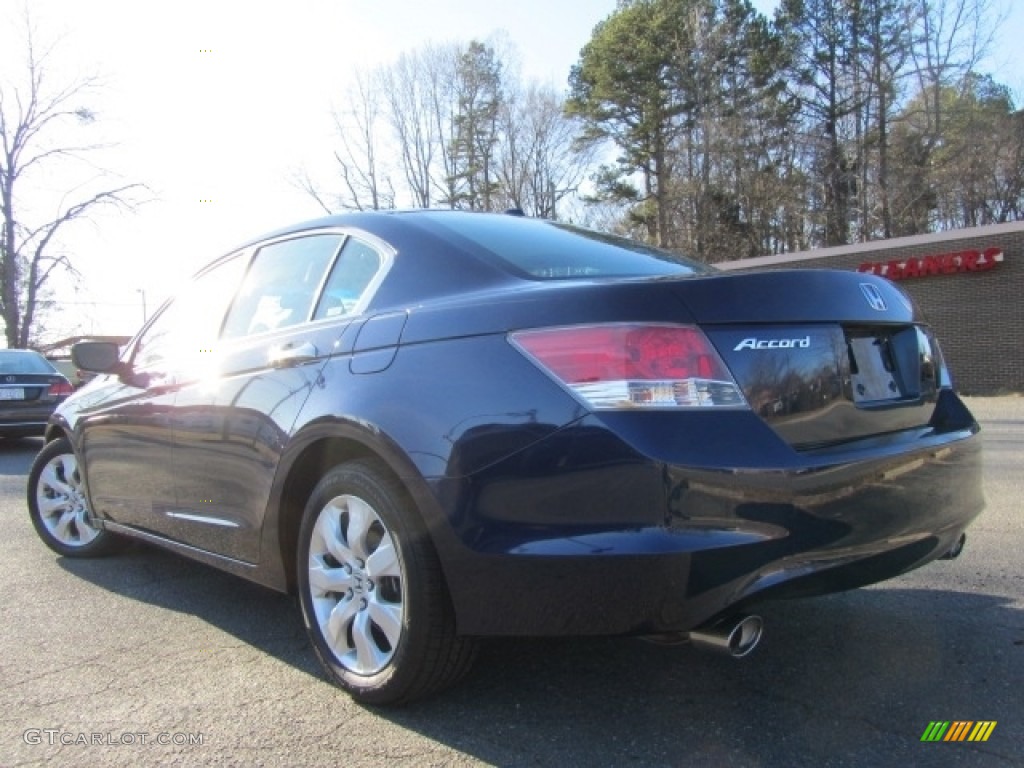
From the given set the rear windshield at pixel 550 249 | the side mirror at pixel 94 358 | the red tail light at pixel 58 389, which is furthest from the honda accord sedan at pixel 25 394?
the rear windshield at pixel 550 249

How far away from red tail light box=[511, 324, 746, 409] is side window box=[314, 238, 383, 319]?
0.99m

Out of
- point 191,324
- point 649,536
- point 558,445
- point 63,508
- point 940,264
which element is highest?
point 940,264

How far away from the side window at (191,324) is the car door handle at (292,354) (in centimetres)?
68

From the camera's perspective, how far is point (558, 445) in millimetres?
2270

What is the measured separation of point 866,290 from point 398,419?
1523 mm

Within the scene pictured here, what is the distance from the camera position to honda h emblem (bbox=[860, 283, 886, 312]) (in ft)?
9.02

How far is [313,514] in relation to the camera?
291 centimetres

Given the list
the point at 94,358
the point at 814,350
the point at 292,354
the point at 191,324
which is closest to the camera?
the point at 814,350

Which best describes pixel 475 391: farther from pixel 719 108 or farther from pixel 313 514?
pixel 719 108

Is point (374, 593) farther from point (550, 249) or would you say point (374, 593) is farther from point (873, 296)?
point (873, 296)

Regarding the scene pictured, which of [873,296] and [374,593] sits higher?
[873,296]

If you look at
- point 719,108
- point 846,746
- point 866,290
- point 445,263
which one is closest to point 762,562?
point 846,746

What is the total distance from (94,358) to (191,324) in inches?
29.4

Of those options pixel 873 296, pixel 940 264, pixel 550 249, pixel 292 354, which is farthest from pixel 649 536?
pixel 940 264
